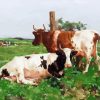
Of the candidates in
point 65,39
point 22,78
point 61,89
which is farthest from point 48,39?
point 61,89

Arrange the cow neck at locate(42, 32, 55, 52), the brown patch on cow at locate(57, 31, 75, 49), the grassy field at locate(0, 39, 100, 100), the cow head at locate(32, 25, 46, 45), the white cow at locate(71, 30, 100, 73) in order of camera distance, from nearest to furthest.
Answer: the grassy field at locate(0, 39, 100, 100) < the white cow at locate(71, 30, 100, 73) < the brown patch on cow at locate(57, 31, 75, 49) < the cow neck at locate(42, 32, 55, 52) < the cow head at locate(32, 25, 46, 45)

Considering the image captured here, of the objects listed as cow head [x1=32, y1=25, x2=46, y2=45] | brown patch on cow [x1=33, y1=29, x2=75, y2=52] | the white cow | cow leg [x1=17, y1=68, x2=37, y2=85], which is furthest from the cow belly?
cow head [x1=32, y1=25, x2=46, y2=45]

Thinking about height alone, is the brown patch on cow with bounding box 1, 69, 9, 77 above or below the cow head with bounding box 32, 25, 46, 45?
below

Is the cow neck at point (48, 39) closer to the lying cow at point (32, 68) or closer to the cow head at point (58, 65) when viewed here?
the cow head at point (58, 65)

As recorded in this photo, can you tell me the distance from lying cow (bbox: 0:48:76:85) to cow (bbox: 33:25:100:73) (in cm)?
260

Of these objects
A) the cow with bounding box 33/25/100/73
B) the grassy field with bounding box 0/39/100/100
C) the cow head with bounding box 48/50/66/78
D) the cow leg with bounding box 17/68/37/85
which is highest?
the cow with bounding box 33/25/100/73

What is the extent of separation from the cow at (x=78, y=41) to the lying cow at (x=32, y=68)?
2604 millimetres

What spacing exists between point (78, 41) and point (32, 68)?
3750mm

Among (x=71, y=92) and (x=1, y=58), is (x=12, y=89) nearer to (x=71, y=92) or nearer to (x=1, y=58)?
(x=71, y=92)

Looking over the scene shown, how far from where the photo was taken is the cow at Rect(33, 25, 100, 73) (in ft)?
62.4

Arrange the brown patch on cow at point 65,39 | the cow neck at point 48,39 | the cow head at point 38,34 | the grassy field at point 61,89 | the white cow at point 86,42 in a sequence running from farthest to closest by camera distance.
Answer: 1. the cow head at point 38,34
2. the cow neck at point 48,39
3. the brown patch on cow at point 65,39
4. the white cow at point 86,42
5. the grassy field at point 61,89

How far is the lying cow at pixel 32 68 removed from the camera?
53.0 ft

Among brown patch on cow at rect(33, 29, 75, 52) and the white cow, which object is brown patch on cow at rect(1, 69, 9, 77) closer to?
brown patch on cow at rect(33, 29, 75, 52)

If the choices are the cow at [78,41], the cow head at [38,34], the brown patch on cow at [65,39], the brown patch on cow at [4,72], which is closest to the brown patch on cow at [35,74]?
the brown patch on cow at [4,72]
